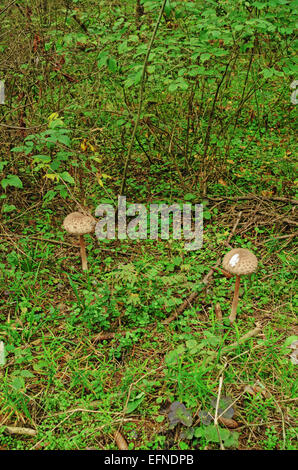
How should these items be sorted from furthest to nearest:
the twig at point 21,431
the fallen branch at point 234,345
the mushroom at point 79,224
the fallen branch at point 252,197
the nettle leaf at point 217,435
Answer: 1. the fallen branch at point 252,197
2. the mushroom at point 79,224
3. the fallen branch at point 234,345
4. the twig at point 21,431
5. the nettle leaf at point 217,435

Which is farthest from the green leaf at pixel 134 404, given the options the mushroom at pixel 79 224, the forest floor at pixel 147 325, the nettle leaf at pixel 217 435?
the mushroom at pixel 79 224

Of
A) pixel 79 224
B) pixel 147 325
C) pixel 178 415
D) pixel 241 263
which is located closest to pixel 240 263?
pixel 241 263

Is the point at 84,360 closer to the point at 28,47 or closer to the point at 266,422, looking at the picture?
the point at 266,422

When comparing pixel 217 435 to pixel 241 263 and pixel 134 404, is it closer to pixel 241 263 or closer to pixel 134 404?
pixel 134 404

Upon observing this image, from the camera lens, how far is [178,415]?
229 cm

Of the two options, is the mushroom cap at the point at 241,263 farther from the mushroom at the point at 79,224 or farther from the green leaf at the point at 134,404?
the mushroom at the point at 79,224

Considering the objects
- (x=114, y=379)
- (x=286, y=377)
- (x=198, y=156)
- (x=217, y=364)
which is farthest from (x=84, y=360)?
(x=198, y=156)

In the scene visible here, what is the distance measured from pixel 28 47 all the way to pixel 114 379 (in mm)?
3724

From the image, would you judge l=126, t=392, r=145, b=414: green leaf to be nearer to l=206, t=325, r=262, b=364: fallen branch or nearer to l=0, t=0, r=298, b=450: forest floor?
l=0, t=0, r=298, b=450: forest floor

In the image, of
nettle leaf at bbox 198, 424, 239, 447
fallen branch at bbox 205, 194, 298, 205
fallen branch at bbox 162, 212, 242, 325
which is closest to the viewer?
nettle leaf at bbox 198, 424, 239, 447

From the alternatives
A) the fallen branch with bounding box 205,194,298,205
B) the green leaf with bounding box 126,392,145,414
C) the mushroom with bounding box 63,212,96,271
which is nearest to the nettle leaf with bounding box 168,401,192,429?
the green leaf with bounding box 126,392,145,414

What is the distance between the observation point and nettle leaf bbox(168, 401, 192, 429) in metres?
2.26

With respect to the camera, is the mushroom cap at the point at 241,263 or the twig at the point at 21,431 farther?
the mushroom cap at the point at 241,263

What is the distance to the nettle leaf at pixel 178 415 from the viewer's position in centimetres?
226
